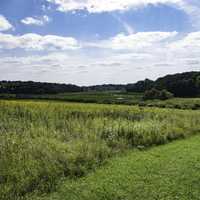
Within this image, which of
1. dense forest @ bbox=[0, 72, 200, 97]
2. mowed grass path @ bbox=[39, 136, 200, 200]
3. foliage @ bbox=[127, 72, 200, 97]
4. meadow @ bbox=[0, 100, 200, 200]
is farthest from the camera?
foliage @ bbox=[127, 72, 200, 97]

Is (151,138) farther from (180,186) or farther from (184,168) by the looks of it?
(180,186)

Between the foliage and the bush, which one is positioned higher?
the foliage

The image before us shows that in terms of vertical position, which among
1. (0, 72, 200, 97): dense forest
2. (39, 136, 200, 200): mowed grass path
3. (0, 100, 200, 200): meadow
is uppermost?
(0, 72, 200, 97): dense forest

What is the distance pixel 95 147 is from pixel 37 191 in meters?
3.35

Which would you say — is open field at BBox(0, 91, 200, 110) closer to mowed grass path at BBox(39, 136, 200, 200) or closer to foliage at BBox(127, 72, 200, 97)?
foliage at BBox(127, 72, 200, 97)

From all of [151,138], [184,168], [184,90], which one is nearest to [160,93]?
[184,90]

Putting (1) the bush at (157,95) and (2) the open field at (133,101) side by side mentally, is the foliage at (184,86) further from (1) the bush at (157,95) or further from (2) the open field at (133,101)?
A: (2) the open field at (133,101)

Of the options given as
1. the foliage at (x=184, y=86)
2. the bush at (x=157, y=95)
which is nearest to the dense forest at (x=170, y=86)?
the foliage at (x=184, y=86)

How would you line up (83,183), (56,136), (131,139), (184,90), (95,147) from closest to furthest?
1. (83,183)
2. (95,147)
3. (56,136)
4. (131,139)
5. (184,90)

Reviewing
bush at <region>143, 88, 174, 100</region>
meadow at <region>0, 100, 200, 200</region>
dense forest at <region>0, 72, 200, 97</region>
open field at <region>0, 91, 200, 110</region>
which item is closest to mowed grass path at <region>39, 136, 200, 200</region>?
meadow at <region>0, 100, 200, 200</region>

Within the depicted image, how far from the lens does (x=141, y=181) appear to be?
7.62 m

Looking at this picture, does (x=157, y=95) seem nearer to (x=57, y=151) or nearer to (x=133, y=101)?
(x=133, y=101)

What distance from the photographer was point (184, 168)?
8.84m

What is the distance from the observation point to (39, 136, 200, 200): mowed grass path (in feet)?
21.9
